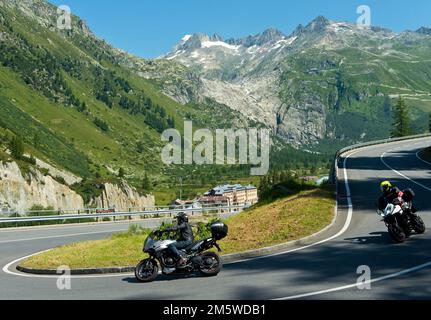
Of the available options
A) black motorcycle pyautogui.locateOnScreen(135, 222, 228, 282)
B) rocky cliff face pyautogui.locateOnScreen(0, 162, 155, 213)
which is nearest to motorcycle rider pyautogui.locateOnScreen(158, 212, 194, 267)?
black motorcycle pyautogui.locateOnScreen(135, 222, 228, 282)

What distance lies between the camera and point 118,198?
11100 cm

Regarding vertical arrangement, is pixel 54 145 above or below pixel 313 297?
above

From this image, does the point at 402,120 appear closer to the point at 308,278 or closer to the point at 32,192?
the point at 32,192

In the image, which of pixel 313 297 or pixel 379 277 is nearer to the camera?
pixel 313 297

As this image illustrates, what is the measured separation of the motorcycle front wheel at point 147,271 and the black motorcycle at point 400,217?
738cm

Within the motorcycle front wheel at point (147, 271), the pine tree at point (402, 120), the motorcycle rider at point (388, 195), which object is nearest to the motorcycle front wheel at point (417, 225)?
the motorcycle rider at point (388, 195)

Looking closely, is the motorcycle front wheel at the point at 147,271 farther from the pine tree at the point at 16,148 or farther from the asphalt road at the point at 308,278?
the pine tree at the point at 16,148

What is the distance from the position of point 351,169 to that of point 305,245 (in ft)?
93.0

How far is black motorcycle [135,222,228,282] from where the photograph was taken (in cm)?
1277

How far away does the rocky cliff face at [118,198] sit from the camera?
344ft

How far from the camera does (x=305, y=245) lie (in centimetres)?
1612

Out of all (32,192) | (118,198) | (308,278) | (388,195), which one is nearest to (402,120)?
(118,198)
